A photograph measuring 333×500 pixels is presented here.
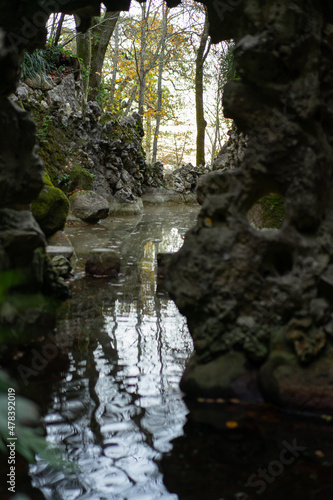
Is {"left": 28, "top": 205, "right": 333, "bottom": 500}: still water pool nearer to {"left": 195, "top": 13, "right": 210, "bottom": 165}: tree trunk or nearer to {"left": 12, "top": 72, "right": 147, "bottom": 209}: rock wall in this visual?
{"left": 12, "top": 72, "right": 147, "bottom": 209}: rock wall

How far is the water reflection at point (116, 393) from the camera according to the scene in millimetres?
2824

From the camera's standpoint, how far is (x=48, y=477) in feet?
9.14

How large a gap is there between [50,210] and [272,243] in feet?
18.6

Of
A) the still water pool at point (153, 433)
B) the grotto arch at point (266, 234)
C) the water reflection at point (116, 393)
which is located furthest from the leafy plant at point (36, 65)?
the still water pool at point (153, 433)

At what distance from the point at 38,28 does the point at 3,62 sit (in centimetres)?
58

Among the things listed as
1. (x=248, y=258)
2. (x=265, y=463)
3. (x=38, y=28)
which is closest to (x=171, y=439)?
(x=265, y=463)

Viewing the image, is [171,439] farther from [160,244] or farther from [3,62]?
[160,244]

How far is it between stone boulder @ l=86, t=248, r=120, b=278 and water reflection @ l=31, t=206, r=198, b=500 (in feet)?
1.00

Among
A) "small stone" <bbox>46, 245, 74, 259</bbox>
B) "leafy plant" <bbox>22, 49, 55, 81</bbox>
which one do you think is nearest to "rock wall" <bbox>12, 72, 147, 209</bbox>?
"leafy plant" <bbox>22, 49, 55, 81</bbox>

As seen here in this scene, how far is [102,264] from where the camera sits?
749cm

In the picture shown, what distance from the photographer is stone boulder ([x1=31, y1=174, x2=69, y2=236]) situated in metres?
8.30

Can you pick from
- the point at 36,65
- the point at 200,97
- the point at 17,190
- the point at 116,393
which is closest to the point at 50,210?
the point at 17,190

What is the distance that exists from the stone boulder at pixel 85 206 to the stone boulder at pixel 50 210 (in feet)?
14.0

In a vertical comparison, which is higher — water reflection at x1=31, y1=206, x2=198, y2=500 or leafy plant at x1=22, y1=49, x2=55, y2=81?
leafy plant at x1=22, y1=49, x2=55, y2=81
